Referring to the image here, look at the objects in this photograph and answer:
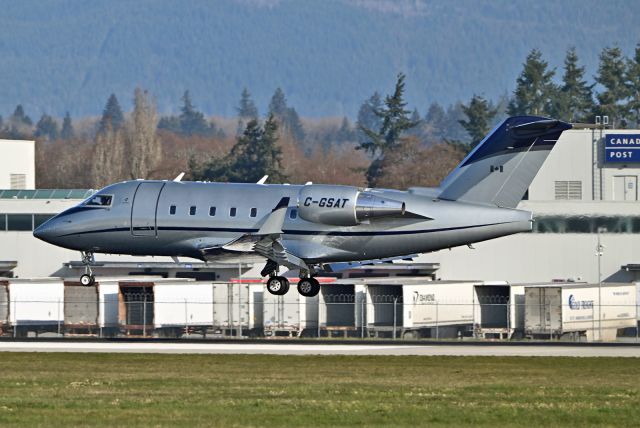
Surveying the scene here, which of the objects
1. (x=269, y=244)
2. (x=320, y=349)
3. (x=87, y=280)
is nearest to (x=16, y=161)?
(x=87, y=280)

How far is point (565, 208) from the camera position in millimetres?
95312

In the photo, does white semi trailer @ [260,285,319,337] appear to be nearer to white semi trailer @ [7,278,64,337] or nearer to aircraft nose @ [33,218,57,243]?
white semi trailer @ [7,278,64,337]

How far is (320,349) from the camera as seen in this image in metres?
54.5

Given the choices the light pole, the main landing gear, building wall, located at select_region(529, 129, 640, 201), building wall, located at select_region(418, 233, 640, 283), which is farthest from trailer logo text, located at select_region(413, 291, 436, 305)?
building wall, located at select_region(529, 129, 640, 201)

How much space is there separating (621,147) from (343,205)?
177ft

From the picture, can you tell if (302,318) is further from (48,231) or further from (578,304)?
(48,231)

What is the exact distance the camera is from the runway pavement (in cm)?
5209

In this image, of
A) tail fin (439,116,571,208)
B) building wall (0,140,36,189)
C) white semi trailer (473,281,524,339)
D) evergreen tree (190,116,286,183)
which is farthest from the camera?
evergreen tree (190,116,286,183)

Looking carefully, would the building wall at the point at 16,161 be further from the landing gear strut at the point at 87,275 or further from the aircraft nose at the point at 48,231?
the landing gear strut at the point at 87,275

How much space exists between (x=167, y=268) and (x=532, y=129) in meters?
48.5

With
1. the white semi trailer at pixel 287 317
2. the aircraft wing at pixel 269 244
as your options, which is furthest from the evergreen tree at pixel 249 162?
the aircraft wing at pixel 269 244

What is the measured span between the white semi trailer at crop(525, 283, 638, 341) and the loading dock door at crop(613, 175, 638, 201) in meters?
25.3

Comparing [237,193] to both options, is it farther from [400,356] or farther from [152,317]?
[152,317]

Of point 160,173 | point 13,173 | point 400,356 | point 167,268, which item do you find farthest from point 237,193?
point 160,173
